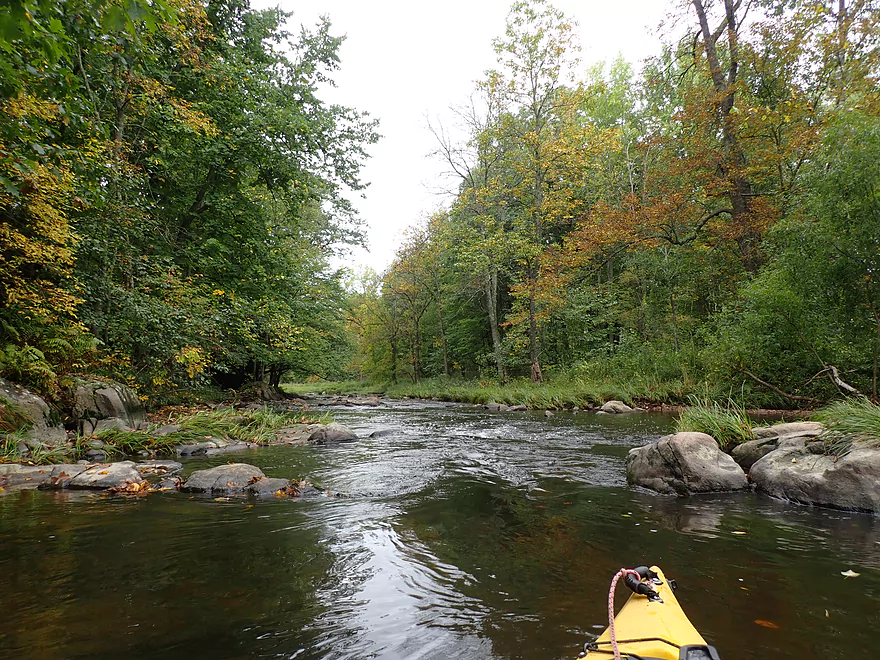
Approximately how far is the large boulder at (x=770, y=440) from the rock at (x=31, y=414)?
10302 mm

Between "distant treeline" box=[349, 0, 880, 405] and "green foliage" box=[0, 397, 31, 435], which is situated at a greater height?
"distant treeline" box=[349, 0, 880, 405]

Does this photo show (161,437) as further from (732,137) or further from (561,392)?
(732,137)

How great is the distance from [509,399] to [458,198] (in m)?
11.6

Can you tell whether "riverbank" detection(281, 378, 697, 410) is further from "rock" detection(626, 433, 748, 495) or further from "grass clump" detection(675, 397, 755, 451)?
"rock" detection(626, 433, 748, 495)

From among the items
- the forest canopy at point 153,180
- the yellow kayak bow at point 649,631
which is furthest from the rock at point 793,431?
the forest canopy at point 153,180

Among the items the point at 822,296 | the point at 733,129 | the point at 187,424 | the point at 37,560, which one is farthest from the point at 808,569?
the point at 733,129

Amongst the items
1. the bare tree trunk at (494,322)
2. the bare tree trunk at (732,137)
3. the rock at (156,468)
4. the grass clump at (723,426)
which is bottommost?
the rock at (156,468)

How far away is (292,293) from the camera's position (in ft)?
49.4

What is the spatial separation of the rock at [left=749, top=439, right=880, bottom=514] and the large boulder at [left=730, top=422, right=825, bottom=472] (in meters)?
0.18

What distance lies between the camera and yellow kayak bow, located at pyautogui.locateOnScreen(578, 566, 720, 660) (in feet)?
5.15

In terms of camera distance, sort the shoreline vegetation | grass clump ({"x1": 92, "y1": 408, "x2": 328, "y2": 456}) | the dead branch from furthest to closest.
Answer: the dead branch, grass clump ({"x1": 92, "y1": 408, "x2": 328, "y2": 456}), the shoreline vegetation

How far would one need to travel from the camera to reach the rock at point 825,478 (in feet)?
14.2

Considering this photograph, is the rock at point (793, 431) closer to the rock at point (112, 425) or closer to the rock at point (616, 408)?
the rock at point (616, 408)

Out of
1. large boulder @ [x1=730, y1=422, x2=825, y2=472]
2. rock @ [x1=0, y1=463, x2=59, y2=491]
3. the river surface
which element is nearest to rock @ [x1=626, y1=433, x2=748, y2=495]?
the river surface
